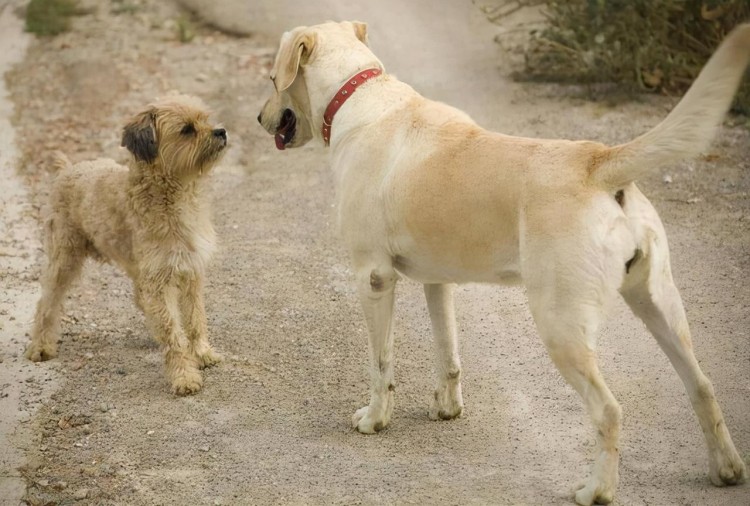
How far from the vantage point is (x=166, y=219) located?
6.45 meters

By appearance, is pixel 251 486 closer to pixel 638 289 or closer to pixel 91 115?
pixel 638 289

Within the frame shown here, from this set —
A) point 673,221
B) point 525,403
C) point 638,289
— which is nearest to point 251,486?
point 525,403

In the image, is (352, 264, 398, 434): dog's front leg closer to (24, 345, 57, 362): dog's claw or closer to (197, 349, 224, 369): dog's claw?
(197, 349, 224, 369): dog's claw

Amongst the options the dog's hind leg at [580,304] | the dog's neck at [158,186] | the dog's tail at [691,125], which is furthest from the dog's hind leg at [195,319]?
the dog's tail at [691,125]

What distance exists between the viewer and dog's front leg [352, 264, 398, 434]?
5.39 meters

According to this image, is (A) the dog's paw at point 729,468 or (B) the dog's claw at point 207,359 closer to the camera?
(A) the dog's paw at point 729,468

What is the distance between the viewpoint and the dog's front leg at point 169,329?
6.34 metres

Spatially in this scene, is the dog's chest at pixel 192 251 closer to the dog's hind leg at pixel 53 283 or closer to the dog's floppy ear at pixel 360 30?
the dog's hind leg at pixel 53 283

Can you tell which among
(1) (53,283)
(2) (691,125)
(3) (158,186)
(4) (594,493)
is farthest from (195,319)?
(2) (691,125)

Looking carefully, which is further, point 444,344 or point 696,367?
point 444,344

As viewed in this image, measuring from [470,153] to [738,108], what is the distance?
597cm

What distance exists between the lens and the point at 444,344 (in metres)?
5.74

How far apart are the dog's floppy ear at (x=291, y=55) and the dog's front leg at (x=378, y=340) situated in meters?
1.08

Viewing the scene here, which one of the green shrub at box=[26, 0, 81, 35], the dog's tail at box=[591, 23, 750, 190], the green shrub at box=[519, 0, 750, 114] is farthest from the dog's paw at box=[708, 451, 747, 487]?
the green shrub at box=[26, 0, 81, 35]
